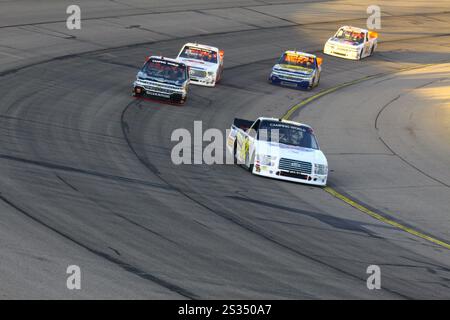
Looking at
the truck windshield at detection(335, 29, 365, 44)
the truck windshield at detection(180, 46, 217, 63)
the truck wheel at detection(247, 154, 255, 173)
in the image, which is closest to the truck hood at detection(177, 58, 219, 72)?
the truck windshield at detection(180, 46, 217, 63)

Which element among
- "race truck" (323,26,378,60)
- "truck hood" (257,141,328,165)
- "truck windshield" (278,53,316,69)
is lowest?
"race truck" (323,26,378,60)

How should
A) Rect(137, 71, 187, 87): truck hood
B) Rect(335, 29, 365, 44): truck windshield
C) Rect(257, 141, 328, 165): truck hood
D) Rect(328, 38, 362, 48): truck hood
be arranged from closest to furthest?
Rect(257, 141, 328, 165): truck hood, Rect(137, 71, 187, 87): truck hood, Rect(328, 38, 362, 48): truck hood, Rect(335, 29, 365, 44): truck windshield

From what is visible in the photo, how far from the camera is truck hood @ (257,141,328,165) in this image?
25672 mm

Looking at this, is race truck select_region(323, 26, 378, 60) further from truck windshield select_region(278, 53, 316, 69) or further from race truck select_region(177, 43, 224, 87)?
race truck select_region(177, 43, 224, 87)

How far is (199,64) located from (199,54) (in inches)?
39.2

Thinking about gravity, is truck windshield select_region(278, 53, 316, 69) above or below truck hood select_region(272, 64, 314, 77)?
above

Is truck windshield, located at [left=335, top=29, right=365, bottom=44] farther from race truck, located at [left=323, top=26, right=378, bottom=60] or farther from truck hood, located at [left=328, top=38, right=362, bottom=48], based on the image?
truck hood, located at [left=328, top=38, right=362, bottom=48]

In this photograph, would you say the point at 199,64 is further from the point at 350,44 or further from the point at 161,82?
the point at 350,44

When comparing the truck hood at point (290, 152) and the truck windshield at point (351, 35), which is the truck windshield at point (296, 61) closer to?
the truck windshield at point (351, 35)

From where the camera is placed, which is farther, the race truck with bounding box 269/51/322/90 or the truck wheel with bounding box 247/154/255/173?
the race truck with bounding box 269/51/322/90

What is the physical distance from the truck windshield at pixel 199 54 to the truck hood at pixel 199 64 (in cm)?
42

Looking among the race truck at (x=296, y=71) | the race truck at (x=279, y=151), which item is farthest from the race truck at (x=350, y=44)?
the race truck at (x=279, y=151)

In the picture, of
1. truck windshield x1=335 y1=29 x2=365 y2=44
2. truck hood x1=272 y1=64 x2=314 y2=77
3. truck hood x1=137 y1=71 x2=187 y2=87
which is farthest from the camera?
truck windshield x1=335 y1=29 x2=365 y2=44
